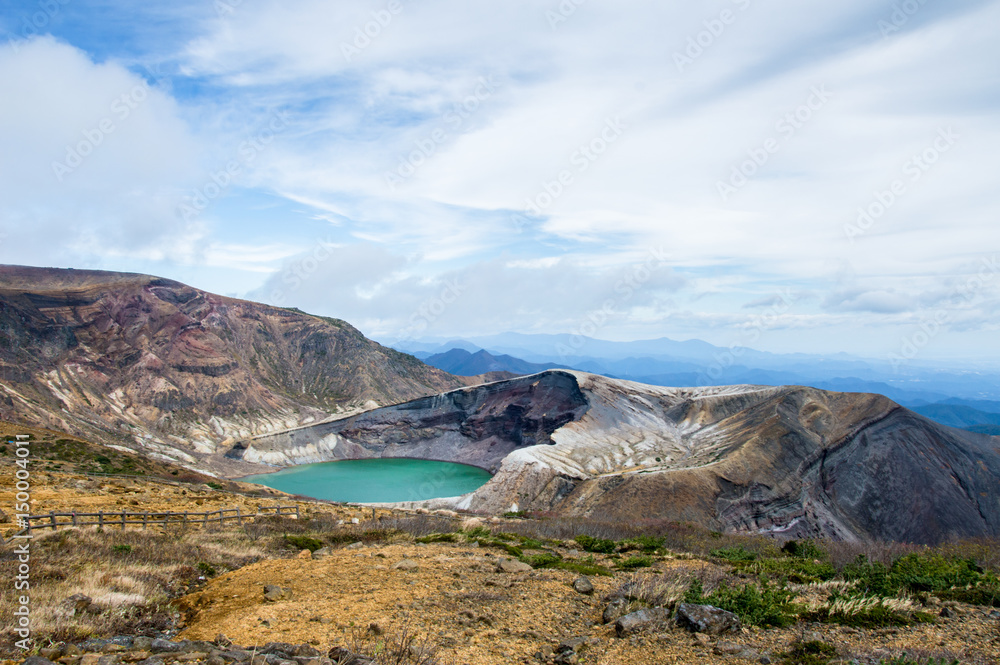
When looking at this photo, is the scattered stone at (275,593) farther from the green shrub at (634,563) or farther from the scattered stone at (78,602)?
the green shrub at (634,563)

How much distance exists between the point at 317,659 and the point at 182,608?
5105 mm

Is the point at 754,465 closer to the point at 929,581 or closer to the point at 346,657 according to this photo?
the point at 929,581

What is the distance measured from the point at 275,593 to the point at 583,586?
6181 mm

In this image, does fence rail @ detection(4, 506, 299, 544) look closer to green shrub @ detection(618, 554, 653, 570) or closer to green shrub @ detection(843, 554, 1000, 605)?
green shrub @ detection(618, 554, 653, 570)

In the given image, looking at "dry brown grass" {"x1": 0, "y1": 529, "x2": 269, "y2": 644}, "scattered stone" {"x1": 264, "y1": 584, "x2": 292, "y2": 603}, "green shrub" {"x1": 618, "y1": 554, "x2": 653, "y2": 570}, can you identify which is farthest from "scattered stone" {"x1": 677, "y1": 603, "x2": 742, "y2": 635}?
"dry brown grass" {"x1": 0, "y1": 529, "x2": 269, "y2": 644}

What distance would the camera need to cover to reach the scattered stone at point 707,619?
26.1ft

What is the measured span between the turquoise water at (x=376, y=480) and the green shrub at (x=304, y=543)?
140 feet

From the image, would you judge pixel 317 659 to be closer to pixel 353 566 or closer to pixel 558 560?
pixel 353 566

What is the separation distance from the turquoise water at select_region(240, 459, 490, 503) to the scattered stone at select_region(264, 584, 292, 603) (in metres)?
48.3

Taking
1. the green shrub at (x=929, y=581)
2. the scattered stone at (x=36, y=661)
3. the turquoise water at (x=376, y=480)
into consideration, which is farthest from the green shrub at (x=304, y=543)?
the turquoise water at (x=376, y=480)

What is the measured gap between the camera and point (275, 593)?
9961 mm

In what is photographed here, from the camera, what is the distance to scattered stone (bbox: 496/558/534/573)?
12.4 metres

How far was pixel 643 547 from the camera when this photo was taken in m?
17.4

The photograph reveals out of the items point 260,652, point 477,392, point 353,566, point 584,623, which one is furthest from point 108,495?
point 477,392
